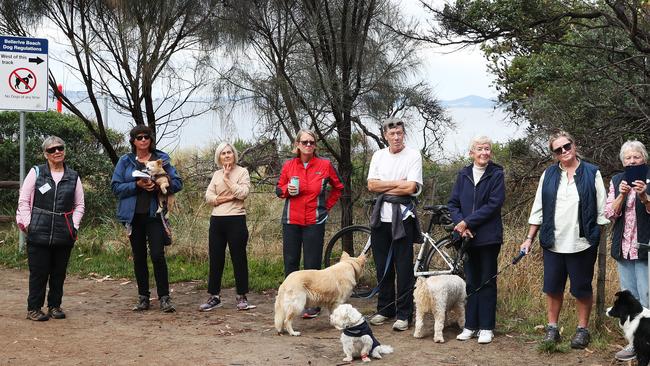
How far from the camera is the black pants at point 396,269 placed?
677cm

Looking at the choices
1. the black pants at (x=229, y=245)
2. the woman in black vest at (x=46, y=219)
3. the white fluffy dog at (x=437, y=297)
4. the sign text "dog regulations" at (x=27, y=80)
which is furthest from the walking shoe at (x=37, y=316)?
the sign text "dog regulations" at (x=27, y=80)

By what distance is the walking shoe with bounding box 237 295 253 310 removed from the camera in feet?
25.3

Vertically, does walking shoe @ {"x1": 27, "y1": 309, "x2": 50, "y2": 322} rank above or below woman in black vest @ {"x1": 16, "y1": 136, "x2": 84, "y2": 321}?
below

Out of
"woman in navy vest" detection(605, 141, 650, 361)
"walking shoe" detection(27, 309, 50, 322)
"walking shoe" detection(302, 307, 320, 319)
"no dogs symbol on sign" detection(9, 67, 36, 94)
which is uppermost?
"no dogs symbol on sign" detection(9, 67, 36, 94)

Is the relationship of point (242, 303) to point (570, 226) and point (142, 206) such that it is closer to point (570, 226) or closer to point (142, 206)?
point (142, 206)

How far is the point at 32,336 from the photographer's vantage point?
6461 millimetres

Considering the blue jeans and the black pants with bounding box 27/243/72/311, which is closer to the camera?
the blue jeans

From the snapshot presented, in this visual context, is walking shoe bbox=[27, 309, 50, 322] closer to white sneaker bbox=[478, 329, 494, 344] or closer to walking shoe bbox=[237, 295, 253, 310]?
walking shoe bbox=[237, 295, 253, 310]

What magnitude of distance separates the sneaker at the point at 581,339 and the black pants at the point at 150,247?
395cm

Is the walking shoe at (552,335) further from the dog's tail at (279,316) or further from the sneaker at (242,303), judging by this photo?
the sneaker at (242,303)

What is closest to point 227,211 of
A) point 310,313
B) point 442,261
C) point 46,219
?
point 310,313

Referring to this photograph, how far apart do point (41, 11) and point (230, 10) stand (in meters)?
2.72

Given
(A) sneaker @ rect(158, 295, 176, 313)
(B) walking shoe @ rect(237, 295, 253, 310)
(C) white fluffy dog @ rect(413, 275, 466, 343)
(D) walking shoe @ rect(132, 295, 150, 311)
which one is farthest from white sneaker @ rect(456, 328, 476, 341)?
(D) walking shoe @ rect(132, 295, 150, 311)

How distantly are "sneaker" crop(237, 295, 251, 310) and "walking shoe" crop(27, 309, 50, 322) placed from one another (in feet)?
6.07
